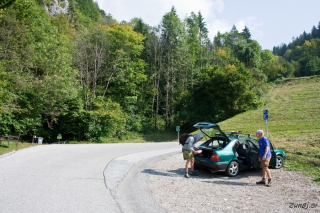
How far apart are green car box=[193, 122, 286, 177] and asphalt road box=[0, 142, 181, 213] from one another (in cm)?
242

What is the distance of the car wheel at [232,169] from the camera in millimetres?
8016

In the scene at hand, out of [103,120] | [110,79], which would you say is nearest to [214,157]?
[103,120]

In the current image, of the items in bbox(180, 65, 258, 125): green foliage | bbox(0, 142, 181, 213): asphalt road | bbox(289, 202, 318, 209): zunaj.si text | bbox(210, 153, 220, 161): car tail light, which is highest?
bbox(180, 65, 258, 125): green foliage

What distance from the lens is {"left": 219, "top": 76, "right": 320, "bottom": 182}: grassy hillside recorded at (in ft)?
31.8

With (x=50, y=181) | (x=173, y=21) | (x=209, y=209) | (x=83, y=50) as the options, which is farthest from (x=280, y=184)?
(x=173, y=21)

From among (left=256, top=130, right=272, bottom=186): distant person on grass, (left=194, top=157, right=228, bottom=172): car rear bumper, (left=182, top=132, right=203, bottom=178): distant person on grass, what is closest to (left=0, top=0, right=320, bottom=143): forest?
(left=182, top=132, right=203, bottom=178): distant person on grass

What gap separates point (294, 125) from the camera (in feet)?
77.4

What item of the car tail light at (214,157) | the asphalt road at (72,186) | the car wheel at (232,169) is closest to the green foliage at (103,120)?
the asphalt road at (72,186)

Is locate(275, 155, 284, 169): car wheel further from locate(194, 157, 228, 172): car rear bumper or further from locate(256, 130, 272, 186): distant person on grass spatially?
locate(194, 157, 228, 172): car rear bumper

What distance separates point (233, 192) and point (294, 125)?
20.9m

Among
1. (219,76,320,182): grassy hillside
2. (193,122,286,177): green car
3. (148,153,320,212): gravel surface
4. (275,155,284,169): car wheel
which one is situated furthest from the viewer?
(219,76,320,182): grassy hillside

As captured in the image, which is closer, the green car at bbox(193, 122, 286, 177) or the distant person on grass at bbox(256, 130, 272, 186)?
the distant person on grass at bbox(256, 130, 272, 186)

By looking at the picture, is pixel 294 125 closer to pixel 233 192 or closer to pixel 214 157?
pixel 214 157

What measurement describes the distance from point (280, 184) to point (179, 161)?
484 cm
